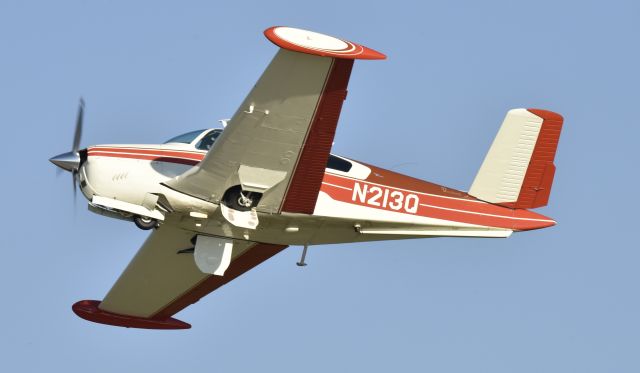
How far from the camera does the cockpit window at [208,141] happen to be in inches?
929

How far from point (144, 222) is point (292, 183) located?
2934 mm

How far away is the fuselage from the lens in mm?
23000

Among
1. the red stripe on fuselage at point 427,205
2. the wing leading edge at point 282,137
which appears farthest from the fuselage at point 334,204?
the wing leading edge at point 282,137

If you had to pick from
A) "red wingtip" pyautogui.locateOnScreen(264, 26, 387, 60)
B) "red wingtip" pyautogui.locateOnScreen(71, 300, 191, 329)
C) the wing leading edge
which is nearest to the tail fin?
the wing leading edge

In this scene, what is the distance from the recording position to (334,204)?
23.8 metres

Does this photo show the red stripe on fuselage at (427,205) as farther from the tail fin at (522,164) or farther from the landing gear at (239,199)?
the landing gear at (239,199)

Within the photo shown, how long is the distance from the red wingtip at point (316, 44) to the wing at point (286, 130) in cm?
2

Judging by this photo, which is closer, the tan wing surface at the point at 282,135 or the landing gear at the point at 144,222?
the tan wing surface at the point at 282,135

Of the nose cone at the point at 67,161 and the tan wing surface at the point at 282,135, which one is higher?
the tan wing surface at the point at 282,135

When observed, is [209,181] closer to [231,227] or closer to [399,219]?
[231,227]

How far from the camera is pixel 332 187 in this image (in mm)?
23844

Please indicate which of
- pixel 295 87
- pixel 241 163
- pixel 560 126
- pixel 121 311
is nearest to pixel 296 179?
pixel 241 163

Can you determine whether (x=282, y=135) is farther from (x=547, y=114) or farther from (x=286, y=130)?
(x=547, y=114)

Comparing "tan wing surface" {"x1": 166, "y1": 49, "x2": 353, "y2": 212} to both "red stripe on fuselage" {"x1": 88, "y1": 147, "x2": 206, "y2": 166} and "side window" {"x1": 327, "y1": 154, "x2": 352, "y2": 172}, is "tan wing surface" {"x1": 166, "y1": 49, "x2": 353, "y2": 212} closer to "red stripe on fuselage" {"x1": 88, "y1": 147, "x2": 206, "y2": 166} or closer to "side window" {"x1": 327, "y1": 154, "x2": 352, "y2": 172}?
"red stripe on fuselage" {"x1": 88, "y1": 147, "x2": 206, "y2": 166}
